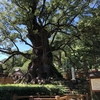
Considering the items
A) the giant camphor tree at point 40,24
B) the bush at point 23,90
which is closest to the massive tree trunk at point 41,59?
the giant camphor tree at point 40,24

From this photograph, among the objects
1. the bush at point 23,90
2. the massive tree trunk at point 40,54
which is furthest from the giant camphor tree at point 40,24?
the bush at point 23,90

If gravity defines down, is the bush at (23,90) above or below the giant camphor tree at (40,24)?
below

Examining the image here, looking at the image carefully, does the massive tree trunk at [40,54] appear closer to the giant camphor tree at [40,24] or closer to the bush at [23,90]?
the giant camphor tree at [40,24]

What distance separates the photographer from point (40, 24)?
709 inches

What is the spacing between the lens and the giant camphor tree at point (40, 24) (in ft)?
53.3

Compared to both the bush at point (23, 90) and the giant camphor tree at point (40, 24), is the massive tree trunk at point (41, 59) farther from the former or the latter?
the bush at point (23, 90)

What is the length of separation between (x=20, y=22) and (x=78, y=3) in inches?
230

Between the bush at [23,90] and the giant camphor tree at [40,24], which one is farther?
the giant camphor tree at [40,24]

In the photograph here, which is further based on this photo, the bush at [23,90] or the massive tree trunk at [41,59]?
the massive tree trunk at [41,59]

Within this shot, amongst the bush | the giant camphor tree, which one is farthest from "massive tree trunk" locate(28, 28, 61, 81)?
the bush

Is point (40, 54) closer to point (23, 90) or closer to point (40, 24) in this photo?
point (40, 24)

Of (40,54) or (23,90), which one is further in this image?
(40,54)

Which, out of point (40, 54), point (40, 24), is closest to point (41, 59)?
point (40, 54)

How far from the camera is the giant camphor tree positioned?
53.3ft
